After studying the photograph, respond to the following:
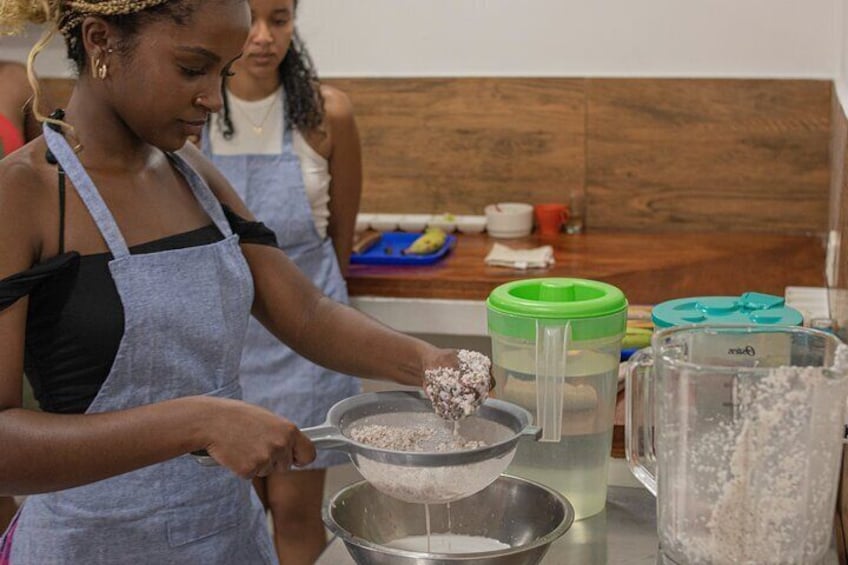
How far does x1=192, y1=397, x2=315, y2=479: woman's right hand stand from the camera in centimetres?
142

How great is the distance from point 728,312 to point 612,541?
44 centimetres

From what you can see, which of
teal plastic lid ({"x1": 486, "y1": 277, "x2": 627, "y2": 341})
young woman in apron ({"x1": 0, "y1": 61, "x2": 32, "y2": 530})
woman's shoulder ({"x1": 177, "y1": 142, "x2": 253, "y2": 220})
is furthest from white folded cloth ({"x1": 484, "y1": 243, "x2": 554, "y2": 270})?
teal plastic lid ({"x1": 486, "y1": 277, "x2": 627, "y2": 341})

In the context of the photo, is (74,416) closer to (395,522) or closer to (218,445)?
(218,445)

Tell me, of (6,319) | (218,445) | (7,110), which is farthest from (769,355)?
(7,110)

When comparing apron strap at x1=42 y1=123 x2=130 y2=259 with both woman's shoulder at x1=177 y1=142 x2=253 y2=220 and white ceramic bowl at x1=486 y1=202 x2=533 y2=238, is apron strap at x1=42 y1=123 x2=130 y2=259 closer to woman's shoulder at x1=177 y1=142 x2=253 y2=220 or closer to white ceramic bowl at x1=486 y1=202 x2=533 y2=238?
woman's shoulder at x1=177 y1=142 x2=253 y2=220

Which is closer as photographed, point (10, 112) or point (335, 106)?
point (10, 112)

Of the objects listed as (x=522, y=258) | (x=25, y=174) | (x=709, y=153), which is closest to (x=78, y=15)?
(x=25, y=174)

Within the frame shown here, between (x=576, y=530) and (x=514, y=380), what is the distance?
0.69 feet

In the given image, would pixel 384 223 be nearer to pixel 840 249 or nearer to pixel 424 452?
pixel 840 249

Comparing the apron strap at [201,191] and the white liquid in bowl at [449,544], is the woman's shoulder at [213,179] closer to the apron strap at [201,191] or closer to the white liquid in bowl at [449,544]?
the apron strap at [201,191]

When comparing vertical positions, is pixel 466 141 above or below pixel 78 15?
below

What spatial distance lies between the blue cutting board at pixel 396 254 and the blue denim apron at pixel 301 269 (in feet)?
0.67

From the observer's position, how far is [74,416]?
1.51m

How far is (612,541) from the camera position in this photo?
61.1 inches
